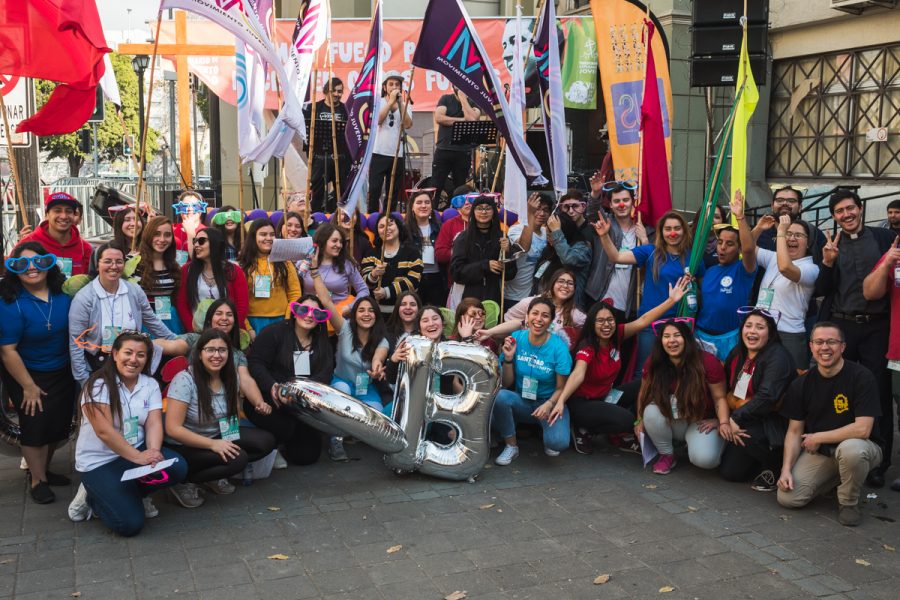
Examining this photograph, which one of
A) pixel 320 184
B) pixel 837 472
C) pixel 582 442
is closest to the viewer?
pixel 837 472

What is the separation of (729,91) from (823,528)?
10473 mm

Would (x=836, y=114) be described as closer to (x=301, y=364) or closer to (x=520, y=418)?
(x=520, y=418)

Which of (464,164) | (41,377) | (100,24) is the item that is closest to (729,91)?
(464,164)

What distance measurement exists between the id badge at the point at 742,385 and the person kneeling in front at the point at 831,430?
38 centimetres

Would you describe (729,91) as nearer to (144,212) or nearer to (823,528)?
(144,212)

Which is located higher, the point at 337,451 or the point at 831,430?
the point at 831,430

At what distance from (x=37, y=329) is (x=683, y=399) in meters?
4.35

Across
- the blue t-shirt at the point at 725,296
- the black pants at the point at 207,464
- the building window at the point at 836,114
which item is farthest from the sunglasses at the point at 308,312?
the building window at the point at 836,114

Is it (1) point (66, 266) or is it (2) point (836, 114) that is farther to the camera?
(2) point (836, 114)

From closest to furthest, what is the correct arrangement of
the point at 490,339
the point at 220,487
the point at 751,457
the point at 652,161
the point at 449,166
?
1. the point at 220,487
2. the point at 751,457
3. the point at 490,339
4. the point at 652,161
5. the point at 449,166

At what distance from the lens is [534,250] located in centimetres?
827

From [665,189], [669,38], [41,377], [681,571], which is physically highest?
[669,38]

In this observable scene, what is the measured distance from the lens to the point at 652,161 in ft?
27.8

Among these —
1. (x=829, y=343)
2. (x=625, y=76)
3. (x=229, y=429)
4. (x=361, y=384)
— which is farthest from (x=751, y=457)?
(x=625, y=76)
